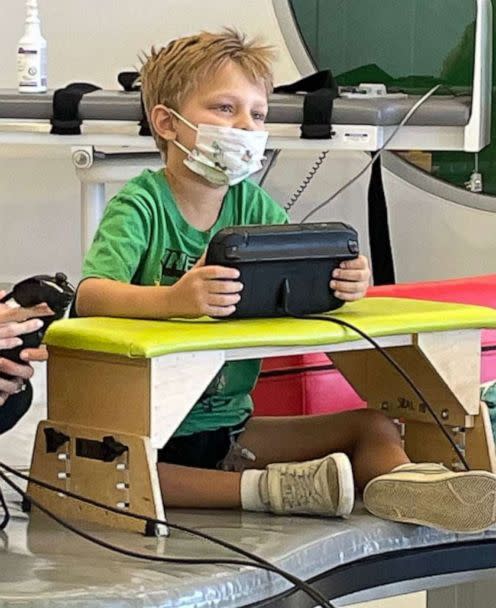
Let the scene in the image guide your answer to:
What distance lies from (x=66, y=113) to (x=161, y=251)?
93cm

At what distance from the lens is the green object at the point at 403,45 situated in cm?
294

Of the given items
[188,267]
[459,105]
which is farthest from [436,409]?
[459,105]

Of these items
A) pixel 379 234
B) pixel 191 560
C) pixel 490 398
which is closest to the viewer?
pixel 191 560

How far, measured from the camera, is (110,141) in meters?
2.49

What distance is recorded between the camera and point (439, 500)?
1415mm

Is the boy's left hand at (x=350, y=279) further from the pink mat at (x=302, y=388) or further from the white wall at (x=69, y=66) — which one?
the white wall at (x=69, y=66)

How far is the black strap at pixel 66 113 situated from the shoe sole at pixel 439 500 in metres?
1.22

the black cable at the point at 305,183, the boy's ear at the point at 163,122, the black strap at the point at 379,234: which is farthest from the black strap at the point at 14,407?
the black cable at the point at 305,183

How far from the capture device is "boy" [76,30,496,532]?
1.46 metres

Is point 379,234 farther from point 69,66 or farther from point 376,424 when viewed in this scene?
point 376,424

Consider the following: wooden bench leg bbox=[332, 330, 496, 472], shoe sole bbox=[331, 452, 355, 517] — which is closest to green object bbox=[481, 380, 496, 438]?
wooden bench leg bbox=[332, 330, 496, 472]

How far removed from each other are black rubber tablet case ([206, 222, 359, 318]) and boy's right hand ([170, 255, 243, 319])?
0.03 ft

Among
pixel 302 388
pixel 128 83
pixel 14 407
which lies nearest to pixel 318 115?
pixel 128 83

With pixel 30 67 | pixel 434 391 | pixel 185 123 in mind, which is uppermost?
pixel 30 67
